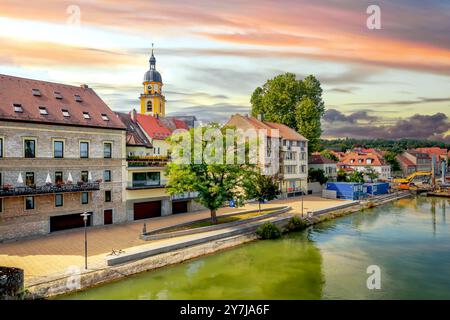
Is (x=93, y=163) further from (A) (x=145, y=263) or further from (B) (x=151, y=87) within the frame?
(B) (x=151, y=87)

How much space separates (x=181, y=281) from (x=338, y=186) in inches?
1660

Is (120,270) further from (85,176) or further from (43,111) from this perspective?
(43,111)

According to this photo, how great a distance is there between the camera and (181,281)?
22266mm

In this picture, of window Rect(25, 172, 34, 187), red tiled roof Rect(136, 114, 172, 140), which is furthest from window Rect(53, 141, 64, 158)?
red tiled roof Rect(136, 114, 172, 140)

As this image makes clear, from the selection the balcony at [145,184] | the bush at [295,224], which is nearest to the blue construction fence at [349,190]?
the bush at [295,224]

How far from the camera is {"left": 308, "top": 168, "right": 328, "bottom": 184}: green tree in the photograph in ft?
208

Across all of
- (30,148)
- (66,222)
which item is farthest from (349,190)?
(30,148)

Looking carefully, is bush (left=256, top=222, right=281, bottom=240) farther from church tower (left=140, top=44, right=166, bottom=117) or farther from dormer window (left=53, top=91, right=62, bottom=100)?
church tower (left=140, top=44, right=166, bottom=117)

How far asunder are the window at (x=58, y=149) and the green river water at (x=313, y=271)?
47.9 ft

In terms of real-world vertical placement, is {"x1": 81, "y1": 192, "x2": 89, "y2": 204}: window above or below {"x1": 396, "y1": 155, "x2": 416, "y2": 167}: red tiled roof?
below

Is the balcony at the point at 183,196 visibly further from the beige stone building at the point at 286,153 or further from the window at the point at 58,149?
the beige stone building at the point at 286,153

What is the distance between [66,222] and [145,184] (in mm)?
8623

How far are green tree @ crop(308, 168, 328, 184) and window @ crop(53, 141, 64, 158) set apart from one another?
45.1 metres

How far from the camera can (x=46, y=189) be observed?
2864 centimetres
